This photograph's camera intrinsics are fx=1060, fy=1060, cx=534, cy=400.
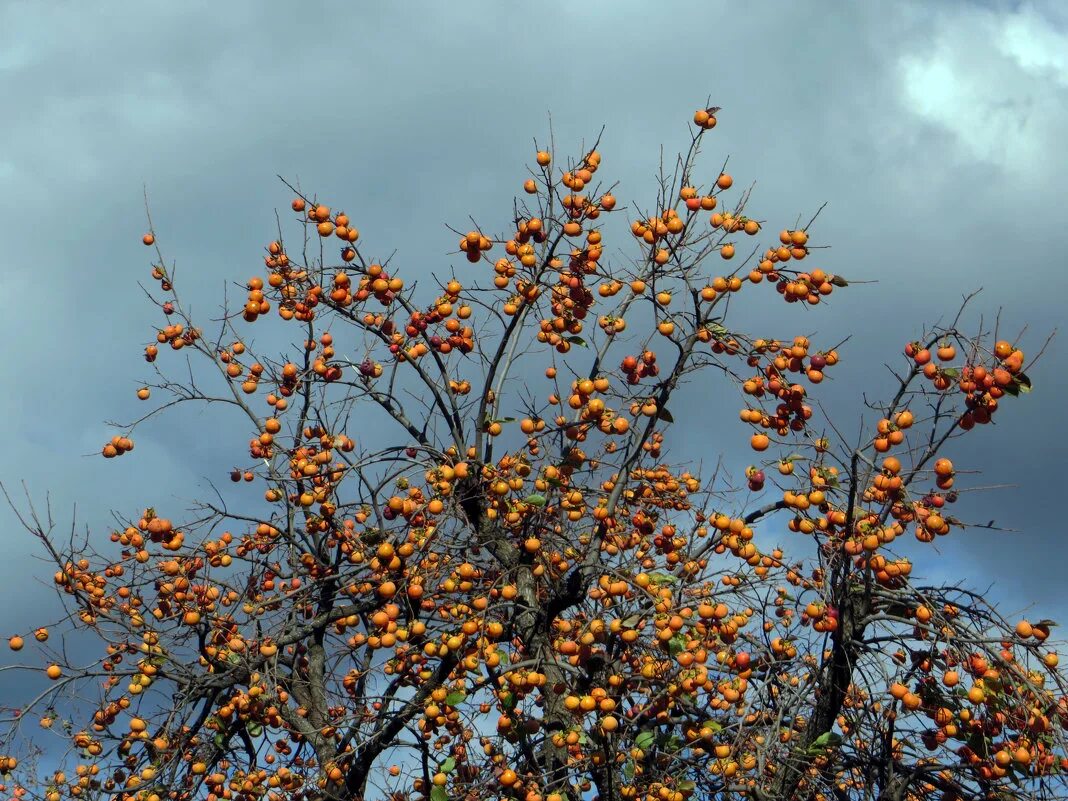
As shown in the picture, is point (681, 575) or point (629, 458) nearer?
point (629, 458)

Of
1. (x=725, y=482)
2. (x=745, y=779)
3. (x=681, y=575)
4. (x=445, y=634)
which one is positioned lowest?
(x=745, y=779)

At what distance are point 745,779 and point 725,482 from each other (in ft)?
7.75

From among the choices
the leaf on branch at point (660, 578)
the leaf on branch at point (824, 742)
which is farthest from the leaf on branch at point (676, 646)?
the leaf on branch at point (824, 742)

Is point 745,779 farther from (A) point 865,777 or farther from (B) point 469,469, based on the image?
(B) point 469,469

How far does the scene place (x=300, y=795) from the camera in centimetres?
877

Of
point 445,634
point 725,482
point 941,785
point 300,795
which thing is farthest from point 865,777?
point 300,795

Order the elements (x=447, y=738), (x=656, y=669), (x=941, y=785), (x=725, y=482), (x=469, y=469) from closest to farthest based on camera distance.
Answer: (x=656, y=669) → (x=941, y=785) → (x=469, y=469) → (x=725, y=482) → (x=447, y=738)

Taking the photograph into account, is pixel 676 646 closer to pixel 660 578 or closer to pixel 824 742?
pixel 660 578

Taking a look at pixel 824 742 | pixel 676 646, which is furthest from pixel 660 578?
pixel 824 742

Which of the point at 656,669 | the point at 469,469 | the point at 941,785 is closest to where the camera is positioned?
the point at 656,669

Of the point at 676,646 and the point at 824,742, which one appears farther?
the point at 824,742

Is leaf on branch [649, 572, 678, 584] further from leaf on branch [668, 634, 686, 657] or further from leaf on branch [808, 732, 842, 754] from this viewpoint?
leaf on branch [808, 732, 842, 754]

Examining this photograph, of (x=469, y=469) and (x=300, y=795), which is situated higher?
(x=469, y=469)

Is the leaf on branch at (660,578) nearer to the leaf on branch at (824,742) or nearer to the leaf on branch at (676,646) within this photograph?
the leaf on branch at (676,646)
